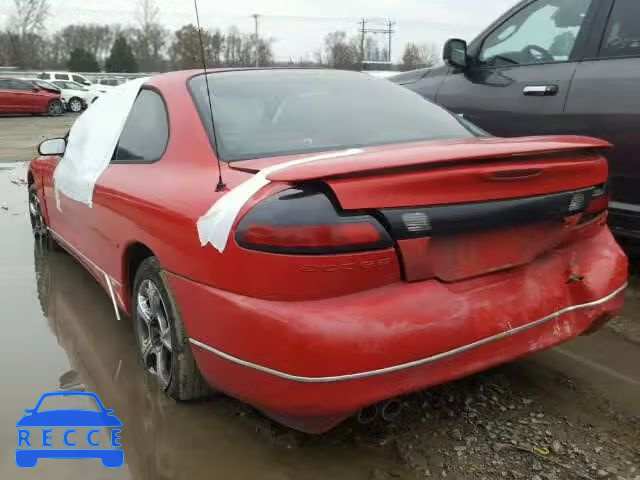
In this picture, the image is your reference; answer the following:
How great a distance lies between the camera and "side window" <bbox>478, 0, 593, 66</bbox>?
3939mm

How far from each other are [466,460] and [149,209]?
1.55m

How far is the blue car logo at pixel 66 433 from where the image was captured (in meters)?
2.35

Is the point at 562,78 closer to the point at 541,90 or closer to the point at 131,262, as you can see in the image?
the point at 541,90

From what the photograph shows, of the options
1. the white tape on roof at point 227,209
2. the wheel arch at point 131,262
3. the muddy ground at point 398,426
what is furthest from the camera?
the wheel arch at point 131,262

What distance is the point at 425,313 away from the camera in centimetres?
193

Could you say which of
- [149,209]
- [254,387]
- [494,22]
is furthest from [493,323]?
[494,22]

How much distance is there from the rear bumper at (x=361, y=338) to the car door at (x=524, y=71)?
192cm

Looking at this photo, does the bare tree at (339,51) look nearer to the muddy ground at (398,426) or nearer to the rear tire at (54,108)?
the rear tire at (54,108)

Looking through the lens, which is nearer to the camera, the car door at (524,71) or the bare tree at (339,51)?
the car door at (524,71)

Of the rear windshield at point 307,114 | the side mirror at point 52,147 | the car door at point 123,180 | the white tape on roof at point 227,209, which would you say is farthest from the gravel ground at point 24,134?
the white tape on roof at point 227,209

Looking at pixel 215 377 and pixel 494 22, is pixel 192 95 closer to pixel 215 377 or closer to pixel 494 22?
pixel 215 377

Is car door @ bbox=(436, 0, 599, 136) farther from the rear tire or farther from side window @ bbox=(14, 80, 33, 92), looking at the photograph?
the rear tire

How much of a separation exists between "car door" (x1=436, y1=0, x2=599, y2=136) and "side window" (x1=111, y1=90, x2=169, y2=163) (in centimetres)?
226

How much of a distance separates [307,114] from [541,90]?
184cm
